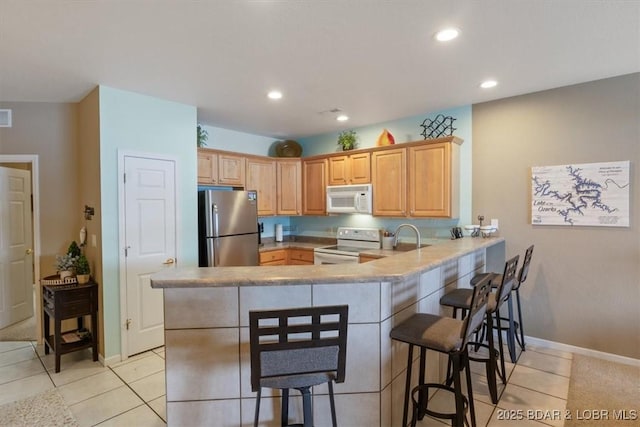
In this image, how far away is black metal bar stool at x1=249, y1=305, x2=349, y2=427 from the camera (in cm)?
144

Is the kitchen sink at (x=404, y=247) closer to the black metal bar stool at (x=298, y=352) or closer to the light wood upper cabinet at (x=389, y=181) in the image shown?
the light wood upper cabinet at (x=389, y=181)

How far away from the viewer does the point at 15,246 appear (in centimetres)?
414

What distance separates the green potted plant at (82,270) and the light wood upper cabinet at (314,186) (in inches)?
117

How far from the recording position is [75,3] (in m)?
1.88

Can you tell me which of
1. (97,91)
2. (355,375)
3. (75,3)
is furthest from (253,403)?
(97,91)

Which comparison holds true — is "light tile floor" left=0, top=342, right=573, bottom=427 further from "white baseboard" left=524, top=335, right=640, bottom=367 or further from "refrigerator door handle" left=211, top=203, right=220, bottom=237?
A: "refrigerator door handle" left=211, top=203, right=220, bottom=237

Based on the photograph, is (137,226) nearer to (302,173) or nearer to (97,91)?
(97,91)

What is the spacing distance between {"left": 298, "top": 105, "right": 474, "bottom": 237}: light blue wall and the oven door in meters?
0.79

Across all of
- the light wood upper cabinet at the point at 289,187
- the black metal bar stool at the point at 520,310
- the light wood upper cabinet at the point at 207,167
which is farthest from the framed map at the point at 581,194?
the light wood upper cabinet at the point at 207,167

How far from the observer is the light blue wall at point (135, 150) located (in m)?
3.14

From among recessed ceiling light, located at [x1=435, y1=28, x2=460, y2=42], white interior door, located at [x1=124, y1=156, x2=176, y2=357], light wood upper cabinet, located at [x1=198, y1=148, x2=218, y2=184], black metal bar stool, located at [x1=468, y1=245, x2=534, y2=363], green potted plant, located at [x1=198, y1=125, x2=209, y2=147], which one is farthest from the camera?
green potted plant, located at [x1=198, y1=125, x2=209, y2=147]

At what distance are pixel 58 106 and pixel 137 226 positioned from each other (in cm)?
167

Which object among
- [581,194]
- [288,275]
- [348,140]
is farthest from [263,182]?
[581,194]

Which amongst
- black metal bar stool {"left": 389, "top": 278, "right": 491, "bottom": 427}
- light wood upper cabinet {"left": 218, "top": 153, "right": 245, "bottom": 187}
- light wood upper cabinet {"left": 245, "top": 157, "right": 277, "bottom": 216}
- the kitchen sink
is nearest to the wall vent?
light wood upper cabinet {"left": 218, "top": 153, "right": 245, "bottom": 187}
